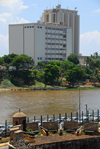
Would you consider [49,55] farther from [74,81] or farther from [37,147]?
[37,147]

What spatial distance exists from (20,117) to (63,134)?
4436 millimetres

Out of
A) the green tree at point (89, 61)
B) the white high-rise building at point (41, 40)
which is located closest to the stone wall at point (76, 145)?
the white high-rise building at point (41, 40)

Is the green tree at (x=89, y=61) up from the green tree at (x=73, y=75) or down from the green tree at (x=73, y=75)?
up

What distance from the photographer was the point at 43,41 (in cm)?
12731

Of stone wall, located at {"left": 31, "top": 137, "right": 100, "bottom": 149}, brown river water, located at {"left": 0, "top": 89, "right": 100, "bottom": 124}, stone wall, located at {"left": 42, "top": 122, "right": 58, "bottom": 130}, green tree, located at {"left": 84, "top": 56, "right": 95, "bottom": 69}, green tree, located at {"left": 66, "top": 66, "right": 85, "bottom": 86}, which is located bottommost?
brown river water, located at {"left": 0, "top": 89, "right": 100, "bottom": 124}

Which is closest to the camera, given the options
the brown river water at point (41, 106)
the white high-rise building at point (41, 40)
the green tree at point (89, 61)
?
the brown river water at point (41, 106)

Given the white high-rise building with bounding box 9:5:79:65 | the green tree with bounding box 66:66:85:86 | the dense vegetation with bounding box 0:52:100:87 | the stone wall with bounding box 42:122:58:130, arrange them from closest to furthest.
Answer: the stone wall with bounding box 42:122:58:130, the dense vegetation with bounding box 0:52:100:87, the green tree with bounding box 66:66:85:86, the white high-rise building with bounding box 9:5:79:65

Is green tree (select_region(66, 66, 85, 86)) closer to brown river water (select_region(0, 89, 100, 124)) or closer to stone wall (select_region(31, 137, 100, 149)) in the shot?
brown river water (select_region(0, 89, 100, 124))

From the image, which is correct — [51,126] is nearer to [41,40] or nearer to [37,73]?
[37,73]

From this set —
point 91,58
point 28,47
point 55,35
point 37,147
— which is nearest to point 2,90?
point 28,47

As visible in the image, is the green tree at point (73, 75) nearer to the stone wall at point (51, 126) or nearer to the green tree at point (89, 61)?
the green tree at point (89, 61)

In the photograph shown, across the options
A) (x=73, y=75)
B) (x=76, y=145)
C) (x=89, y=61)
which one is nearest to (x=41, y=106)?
(x=76, y=145)

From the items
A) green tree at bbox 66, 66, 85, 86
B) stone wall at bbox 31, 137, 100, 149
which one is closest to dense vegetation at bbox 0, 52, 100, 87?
green tree at bbox 66, 66, 85, 86

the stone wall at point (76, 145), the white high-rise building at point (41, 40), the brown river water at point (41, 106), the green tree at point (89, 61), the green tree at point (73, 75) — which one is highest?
the white high-rise building at point (41, 40)
